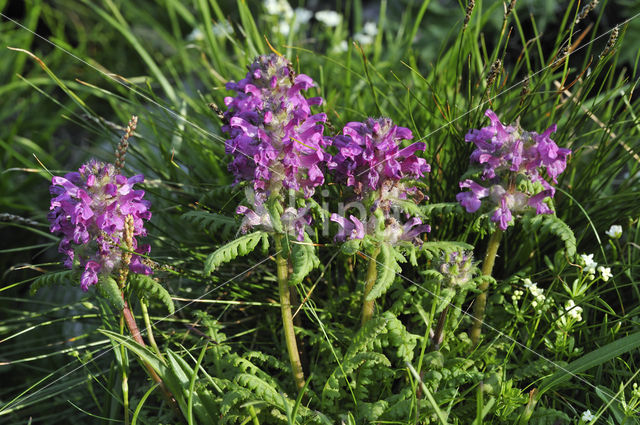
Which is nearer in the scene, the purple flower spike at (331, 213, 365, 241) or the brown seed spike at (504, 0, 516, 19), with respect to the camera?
the purple flower spike at (331, 213, 365, 241)

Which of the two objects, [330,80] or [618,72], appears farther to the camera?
[618,72]

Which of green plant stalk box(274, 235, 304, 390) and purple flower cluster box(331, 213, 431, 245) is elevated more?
purple flower cluster box(331, 213, 431, 245)

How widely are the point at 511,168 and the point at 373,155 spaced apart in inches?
16.2

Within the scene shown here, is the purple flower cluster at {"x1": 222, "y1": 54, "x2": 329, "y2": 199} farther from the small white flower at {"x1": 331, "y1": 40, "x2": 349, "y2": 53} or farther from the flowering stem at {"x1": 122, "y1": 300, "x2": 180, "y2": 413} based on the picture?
the small white flower at {"x1": 331, "y1": 40, "x2": 349, "y2": 53}

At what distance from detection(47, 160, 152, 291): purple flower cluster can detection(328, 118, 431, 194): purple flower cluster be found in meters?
0.65

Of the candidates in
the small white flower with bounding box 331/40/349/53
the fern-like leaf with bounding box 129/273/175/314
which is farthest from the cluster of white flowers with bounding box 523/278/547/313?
the small white flower with bounding box 331/40/349/53

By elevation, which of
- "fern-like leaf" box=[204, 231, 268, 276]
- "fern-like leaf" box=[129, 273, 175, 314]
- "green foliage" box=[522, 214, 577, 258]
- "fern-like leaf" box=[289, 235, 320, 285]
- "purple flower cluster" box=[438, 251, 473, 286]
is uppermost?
"green foliage" box=[522, 214, 577, 258]

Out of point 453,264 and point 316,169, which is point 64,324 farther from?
point 453,264

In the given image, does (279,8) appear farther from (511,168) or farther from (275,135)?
(511,168)

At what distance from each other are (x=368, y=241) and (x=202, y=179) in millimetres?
1355

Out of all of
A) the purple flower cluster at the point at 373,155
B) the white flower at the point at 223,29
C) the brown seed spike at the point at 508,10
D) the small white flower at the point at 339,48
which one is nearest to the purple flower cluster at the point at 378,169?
the purple flower cluster at the point at 373,155

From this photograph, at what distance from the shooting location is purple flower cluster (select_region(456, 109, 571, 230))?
1.66 m

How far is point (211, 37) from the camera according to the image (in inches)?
121

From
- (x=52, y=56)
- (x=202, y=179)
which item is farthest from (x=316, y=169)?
(x=52, y=56)
